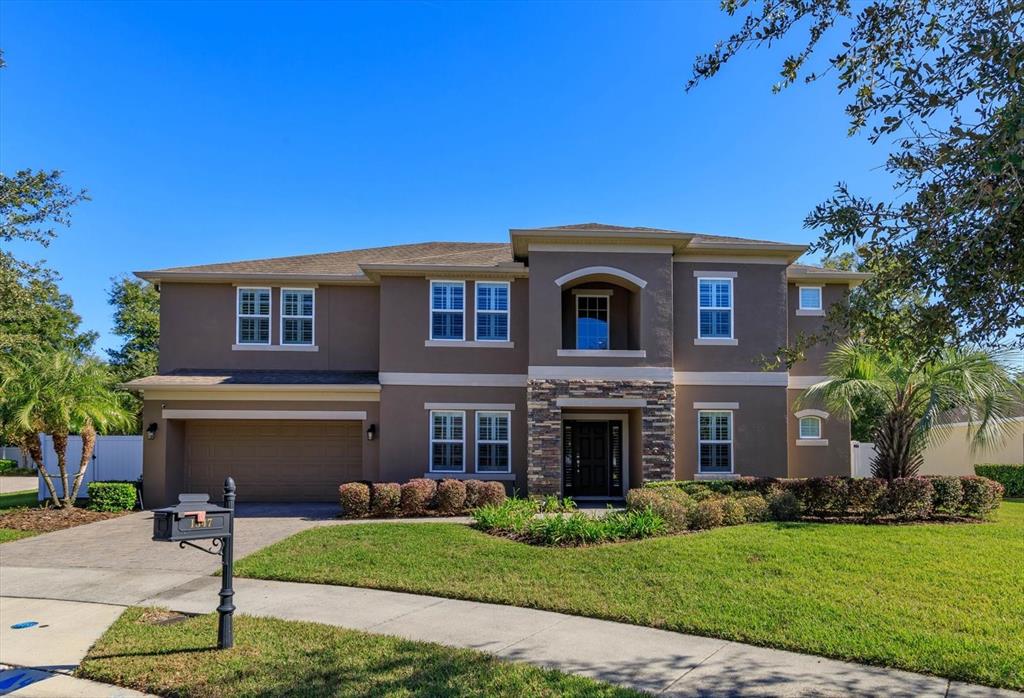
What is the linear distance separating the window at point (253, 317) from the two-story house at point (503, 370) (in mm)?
53

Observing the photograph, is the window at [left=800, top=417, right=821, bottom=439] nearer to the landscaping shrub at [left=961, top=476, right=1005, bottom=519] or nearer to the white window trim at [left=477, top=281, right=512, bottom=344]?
the landscaping shrub at [left=961, top=476, right=1005, bottom=519]

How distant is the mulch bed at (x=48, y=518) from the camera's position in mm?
15297

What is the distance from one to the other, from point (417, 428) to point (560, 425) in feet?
12.0

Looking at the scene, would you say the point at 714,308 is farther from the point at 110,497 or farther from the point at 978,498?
the point at 110,497

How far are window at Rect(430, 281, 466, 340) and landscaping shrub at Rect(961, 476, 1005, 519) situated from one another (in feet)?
37.2

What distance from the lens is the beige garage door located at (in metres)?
19.0

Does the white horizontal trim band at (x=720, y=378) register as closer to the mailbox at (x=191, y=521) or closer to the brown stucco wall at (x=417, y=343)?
the brown stucco wall at (x=417, y=343)

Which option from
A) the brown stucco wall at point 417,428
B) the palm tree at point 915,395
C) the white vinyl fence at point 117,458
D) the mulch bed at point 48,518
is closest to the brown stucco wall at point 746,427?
the palm tree at point 915,395

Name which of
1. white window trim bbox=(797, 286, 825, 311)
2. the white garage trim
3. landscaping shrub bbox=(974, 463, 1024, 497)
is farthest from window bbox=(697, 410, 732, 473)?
landscaping shrub bbox=(974, 463, 1024, 497)

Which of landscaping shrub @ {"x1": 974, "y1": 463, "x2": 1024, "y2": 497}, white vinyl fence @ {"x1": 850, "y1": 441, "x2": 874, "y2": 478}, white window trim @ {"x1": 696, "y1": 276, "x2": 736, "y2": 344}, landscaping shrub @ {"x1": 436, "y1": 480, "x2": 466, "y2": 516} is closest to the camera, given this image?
landscaping shrub @ {"x1": 436, "y1": 480, "x2": 466, "y2": 516}

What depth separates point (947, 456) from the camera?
24.5 meters

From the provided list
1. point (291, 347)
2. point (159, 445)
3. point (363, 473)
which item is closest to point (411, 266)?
point (291, 347)

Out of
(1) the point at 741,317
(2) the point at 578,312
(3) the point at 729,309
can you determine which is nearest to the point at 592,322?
(2) the point at 578,312

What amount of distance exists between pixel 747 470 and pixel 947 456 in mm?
11195
